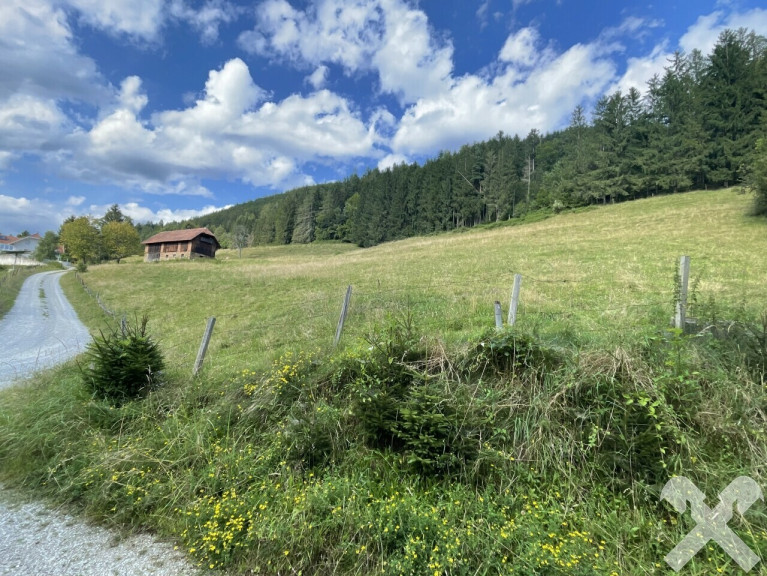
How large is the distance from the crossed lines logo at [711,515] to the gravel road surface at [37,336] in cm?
1078

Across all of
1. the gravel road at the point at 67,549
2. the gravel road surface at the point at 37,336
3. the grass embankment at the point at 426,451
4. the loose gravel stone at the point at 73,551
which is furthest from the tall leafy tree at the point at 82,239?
the loose gravel stone at the point at 73,551

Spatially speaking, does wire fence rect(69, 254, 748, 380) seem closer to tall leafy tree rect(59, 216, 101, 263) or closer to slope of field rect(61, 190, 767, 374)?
slope of field rect(61, 190, 767, 374)

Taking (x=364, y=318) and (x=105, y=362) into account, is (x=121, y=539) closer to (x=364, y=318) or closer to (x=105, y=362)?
(x=105, y=362)

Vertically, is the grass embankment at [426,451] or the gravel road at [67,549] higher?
the grass embankment at [426,451]

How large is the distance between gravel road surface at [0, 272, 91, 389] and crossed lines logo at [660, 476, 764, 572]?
1078 centimetres

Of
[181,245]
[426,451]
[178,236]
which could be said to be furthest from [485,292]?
[178,236]

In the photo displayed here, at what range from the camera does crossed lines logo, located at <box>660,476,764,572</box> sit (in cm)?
251

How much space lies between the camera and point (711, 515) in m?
2.73

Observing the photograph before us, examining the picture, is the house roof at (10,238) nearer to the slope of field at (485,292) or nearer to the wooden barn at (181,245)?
the wooden barn at (181,245)

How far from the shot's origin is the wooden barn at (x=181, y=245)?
209ft

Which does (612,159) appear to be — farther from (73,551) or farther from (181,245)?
(181,245)

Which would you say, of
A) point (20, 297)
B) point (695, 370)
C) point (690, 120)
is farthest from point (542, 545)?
point (690, 120)

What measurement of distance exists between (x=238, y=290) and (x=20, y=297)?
1875 cm

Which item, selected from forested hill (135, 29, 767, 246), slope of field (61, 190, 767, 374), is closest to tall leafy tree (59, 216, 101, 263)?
forested hill (135, 29, 767, 246)
